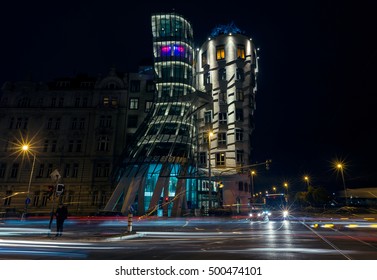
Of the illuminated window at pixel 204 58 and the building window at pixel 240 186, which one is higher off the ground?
the illuminated window at pixel 204 58

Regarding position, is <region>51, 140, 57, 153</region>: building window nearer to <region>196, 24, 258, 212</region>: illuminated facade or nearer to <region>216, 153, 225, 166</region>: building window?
<region>196, 24, 258, 212</region>: illuminated facade

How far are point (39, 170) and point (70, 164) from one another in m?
5.34

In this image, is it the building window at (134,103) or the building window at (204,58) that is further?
the building window at (134,103)

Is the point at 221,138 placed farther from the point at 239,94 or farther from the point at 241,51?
the point at 241,51

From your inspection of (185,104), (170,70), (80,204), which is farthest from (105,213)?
(170,70)

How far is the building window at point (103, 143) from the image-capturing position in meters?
45.1

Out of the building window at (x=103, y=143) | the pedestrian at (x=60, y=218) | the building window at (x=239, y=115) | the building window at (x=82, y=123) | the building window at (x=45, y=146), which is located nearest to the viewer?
the pedestrian at (x=60, y=218)

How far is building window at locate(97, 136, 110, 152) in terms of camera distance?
4509cm

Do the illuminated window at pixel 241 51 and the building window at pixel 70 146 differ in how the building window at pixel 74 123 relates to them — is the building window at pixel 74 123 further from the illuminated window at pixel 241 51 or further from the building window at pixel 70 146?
the illuminated window at pixel 241 51

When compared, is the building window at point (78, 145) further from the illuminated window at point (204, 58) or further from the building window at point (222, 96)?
the illuminated window at point (204, 58)

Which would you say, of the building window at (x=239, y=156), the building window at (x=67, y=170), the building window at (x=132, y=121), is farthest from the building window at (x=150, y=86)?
the building window at (x=239, y=156)

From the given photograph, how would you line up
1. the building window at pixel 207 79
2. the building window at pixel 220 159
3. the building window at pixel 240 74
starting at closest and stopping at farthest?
the building window at pixel 220 159 → the building window at pixel 240 74 → the building window at pixel 207 79

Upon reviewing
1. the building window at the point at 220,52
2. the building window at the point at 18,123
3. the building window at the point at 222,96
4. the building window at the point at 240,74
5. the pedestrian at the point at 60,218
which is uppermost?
the building window at the point at 220,52
